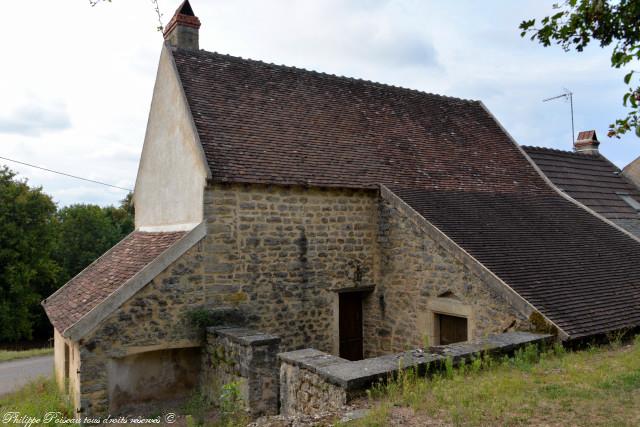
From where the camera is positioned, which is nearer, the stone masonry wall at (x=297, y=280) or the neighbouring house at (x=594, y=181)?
the stone masonry wall at (x=297, y=280)

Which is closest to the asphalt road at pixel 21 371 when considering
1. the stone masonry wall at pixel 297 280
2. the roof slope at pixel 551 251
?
the stone masonry wall at pixel 297 280

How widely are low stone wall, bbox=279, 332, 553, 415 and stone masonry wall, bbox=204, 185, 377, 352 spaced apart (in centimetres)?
294

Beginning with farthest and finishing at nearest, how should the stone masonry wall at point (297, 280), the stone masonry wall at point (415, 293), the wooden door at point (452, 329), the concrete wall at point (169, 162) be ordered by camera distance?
the concrete wall at point (169, 162)
the wooden door at point (452, 329)
the stone masonry wall at point (415, 293)
the stone masonry wall at point (297, 280)

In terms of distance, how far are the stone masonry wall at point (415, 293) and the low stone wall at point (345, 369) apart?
1128 millimetres

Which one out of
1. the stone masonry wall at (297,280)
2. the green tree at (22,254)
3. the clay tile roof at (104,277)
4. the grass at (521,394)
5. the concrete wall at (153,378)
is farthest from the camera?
the green tree at (22,254)

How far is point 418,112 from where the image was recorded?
14.9m

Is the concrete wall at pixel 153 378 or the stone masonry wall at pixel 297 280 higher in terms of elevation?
the stone masonry wall at pixel 297 280

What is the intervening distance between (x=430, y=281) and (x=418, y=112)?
6.87m

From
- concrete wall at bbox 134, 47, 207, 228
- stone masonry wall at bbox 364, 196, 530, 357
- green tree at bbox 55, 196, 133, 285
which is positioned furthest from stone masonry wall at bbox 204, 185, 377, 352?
green tree at bbox 55, 196, 133, 285

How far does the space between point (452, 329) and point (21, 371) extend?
11.9 m

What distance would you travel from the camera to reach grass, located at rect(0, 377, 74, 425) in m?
8.72

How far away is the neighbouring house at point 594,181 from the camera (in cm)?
1428

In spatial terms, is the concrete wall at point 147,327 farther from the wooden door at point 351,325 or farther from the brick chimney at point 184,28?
the brick chimney at point 184,28

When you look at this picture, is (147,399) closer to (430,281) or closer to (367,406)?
(367,406)
